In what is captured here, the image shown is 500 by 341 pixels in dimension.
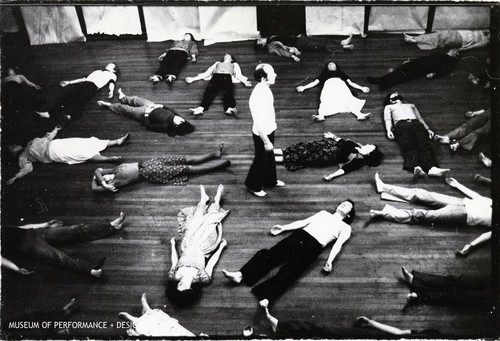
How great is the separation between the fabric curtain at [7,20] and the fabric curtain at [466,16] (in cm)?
394

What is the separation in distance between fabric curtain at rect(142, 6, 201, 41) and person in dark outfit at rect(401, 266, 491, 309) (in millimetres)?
2950

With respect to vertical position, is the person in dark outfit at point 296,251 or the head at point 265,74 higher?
the head at point 265,74

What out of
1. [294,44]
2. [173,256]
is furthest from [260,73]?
[173,256]

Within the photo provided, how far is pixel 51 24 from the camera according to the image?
17.0 ft

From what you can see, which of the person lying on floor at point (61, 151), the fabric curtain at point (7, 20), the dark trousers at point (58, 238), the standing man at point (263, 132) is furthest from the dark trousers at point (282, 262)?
the fabric curtain at point (7, 20)

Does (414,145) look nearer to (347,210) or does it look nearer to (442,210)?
(442,210)

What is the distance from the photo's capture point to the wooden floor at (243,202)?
14.3ft

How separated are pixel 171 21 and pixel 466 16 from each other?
8.92ft

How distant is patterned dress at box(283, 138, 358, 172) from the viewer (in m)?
4.87

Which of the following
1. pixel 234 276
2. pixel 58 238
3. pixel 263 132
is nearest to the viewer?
pixel 234 276

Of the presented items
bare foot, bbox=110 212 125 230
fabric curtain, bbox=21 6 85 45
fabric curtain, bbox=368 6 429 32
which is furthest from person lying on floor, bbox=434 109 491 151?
fabric curtain, bbox=21 6 85 45

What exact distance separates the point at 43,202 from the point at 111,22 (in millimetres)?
1822

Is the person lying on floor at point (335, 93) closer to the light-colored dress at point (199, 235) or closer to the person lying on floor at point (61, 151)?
the light-colored dress at point (199, 235)

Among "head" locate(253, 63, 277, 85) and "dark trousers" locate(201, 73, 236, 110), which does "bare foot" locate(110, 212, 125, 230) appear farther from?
A: "head" locate(253, 63, 277, 85)
